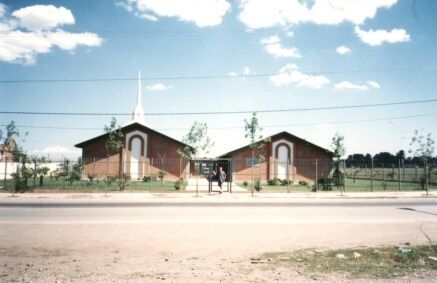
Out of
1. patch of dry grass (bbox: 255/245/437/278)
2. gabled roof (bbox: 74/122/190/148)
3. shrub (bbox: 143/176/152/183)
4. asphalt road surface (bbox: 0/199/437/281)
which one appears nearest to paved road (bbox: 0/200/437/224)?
asphalt road surface (bbox: 0/199/437/281)

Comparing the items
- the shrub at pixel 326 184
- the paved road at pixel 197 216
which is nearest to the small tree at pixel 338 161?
the shrub at pixel 326 184

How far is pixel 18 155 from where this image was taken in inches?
968

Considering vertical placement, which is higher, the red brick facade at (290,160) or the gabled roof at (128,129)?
the gabled roof at (128,129)

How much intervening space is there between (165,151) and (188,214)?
85.1ft

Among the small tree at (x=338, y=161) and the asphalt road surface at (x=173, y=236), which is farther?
the small tree at (x=338, y=161)

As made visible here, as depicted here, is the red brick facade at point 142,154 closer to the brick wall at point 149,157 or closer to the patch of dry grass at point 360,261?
the brick wall at point 149,157

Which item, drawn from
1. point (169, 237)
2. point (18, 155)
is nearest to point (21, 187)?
point (18, 155)

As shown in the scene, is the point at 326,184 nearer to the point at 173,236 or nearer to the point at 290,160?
the point at 290,160

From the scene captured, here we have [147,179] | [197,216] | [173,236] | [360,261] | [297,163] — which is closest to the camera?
[360,261]

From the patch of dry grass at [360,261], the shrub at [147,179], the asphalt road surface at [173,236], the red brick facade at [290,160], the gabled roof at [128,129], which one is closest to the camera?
the patch of dry grass at [360,261]

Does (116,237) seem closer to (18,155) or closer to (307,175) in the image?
(18,155)

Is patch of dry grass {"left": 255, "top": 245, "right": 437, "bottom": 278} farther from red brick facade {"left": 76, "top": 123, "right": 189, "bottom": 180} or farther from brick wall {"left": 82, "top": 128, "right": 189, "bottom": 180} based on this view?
brick wall {"left": 82, "top": 128, "right": 189, "bottom": 180}

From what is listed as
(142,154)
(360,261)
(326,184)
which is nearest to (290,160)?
(326,184)

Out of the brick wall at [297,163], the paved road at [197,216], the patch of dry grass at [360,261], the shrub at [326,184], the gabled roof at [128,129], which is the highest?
the gabled roof at [128,129]
